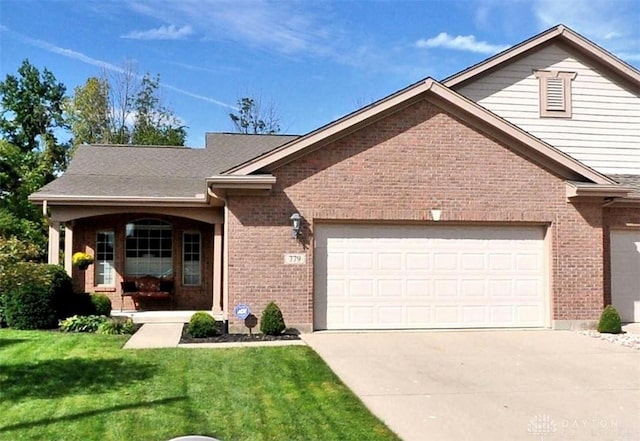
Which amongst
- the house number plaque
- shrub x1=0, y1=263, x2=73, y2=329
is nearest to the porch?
shrub x1=0, y1=263, x2=73, y2=329

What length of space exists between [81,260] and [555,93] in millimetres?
12989

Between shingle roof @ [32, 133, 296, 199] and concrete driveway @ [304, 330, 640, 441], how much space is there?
704cm

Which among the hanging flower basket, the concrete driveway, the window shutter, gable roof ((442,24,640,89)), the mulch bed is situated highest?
gable roof ((442,24,640,89))

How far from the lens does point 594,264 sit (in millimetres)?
12031

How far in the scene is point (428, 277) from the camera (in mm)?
11773

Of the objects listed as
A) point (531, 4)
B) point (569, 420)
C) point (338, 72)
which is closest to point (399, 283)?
point (569, 420)

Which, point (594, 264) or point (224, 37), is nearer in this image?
point (594, 264)

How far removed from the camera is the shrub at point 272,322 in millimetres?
10578

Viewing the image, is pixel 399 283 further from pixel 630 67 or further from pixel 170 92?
pixel 170 92

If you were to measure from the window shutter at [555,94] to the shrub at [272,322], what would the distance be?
908 centimetres

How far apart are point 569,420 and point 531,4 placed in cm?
970

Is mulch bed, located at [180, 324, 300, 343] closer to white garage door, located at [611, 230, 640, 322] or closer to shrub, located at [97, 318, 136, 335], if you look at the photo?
shrub, located at [97, 318, 136, 335]

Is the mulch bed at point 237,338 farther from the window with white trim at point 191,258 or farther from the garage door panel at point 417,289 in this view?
the window with white trim at point 191,258

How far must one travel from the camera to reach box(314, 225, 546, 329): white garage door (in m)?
11.5
